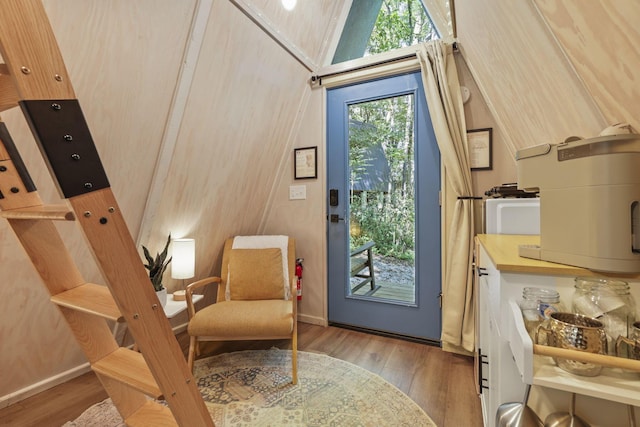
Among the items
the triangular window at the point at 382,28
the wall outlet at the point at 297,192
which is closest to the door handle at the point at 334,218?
the wall outlet at the point at 297,192

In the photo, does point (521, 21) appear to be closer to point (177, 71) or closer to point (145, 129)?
point (177, 71)

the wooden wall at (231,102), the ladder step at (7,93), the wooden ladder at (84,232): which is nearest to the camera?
the wooden ladder at (84,232)

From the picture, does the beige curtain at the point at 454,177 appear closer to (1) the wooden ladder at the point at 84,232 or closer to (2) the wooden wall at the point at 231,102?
(2) the wooden wall at the point at 231,102

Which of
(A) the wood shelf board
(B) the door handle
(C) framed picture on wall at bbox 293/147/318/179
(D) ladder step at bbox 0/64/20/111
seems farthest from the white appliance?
(D) ladder step at bbox 0/64/20/111

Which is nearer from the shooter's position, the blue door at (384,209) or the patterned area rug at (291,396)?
the patterned area rug at (291,396)

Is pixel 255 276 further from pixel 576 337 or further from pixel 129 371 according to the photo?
pixel 576 337

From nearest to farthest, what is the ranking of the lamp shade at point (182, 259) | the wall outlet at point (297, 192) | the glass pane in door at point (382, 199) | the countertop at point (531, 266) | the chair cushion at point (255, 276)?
1. the countertop at point (531, 266)
2. the lamp shade at point (182, 259)
3. the chair cushion at point (255, 276)
4. the glass pane in door at point (382, 199)
5. the wall outlet at point (297, 192)

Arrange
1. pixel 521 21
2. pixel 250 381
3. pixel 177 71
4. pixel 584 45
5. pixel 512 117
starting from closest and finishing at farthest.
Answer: pixel 584 45, pixel 521 21, pixel 177 71, pixel 512 117, pixel 250 381

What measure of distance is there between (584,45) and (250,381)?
2.22 meters

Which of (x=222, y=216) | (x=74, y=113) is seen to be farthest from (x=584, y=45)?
(x=222, y=216)

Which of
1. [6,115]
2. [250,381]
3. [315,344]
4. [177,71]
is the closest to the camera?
[6,115]

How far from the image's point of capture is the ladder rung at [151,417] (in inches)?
34.3

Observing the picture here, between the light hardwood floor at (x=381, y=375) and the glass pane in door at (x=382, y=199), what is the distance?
40 cm

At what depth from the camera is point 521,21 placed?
1062mm
